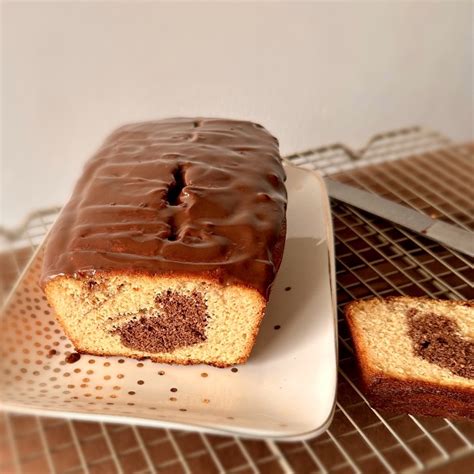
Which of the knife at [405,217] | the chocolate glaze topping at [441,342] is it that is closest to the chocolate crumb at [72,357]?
the chocolate glaze topping at [441,342]

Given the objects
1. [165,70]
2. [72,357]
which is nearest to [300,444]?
[72,357]

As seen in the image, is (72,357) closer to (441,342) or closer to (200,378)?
(200,378)

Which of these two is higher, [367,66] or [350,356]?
[367,66]

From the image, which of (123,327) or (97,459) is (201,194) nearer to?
(123,327)

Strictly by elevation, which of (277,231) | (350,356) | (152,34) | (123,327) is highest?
(152,34)

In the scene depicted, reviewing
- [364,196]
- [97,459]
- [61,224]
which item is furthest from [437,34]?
[97,459]

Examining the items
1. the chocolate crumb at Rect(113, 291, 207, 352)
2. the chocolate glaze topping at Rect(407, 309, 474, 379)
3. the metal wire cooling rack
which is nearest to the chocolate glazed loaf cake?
the chocolate crumb at Rect(113, 291, 207, 352)
